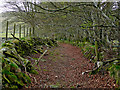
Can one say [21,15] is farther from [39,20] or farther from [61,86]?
[61,86]

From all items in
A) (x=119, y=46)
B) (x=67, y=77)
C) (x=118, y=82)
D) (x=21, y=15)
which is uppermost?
(x=21, y=15)

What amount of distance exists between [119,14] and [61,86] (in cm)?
444

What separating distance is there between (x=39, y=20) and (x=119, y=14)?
10.7 metres

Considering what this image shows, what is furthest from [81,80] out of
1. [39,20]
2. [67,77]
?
[39,20]

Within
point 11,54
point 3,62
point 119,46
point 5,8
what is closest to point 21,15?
point 5,8

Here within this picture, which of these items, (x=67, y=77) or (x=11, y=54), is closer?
(x=11, y=54)

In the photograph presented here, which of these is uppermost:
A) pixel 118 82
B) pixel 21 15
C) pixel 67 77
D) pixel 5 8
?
pixel 5 8

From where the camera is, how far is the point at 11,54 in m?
5.16

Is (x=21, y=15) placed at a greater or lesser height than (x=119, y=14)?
greater

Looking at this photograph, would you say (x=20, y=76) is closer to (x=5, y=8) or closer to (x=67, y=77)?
(x=67, y=77)

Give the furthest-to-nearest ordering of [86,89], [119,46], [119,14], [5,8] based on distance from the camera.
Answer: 1. [5,8]
2. [119,14]
3. [86,89]
4. [119,46]

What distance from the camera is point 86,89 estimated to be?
14.5 feet

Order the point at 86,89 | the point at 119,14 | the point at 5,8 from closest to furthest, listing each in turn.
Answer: the point at 86,89 → the point at 119,14 → the point at 5,8

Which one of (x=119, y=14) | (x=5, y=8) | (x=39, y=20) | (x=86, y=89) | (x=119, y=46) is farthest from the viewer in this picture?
(x=39, y=20)
